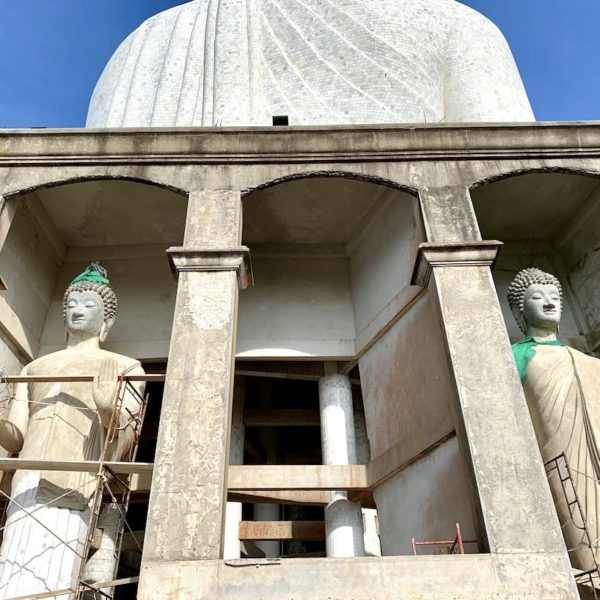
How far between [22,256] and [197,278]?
125 inches

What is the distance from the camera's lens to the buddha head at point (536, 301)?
6465 millimetres

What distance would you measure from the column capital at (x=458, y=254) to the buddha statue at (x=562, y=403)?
42.5 inches

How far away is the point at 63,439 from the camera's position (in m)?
5.63

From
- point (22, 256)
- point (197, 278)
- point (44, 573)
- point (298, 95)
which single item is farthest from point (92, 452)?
point (298, 95)

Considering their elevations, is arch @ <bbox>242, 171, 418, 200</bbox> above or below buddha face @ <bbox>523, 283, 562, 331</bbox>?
above

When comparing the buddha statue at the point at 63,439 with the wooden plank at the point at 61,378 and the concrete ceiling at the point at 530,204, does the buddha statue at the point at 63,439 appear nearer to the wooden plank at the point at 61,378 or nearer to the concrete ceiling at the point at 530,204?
the wooden plank at the point at 61,378

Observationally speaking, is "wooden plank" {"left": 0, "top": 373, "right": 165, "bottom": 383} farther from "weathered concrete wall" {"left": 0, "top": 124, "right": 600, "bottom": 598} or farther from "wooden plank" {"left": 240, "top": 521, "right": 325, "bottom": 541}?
"wooden plank" {"left": 240, "top": 521, "right": 325, "bottom": 541}

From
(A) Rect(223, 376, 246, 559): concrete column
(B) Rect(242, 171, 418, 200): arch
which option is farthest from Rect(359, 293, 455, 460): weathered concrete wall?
(A) Rect(223, 376, 246, 559): concrete column

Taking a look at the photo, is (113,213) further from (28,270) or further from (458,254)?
(458,254)

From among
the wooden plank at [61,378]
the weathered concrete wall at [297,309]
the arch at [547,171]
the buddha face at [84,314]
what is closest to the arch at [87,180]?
the buddha face at [84,314]

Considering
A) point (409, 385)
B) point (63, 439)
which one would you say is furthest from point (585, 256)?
point (63, 439)

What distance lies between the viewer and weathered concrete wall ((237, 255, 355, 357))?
8.21 meters

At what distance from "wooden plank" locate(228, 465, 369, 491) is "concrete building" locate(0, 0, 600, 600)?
26mm

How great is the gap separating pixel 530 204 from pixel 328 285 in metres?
2.91
